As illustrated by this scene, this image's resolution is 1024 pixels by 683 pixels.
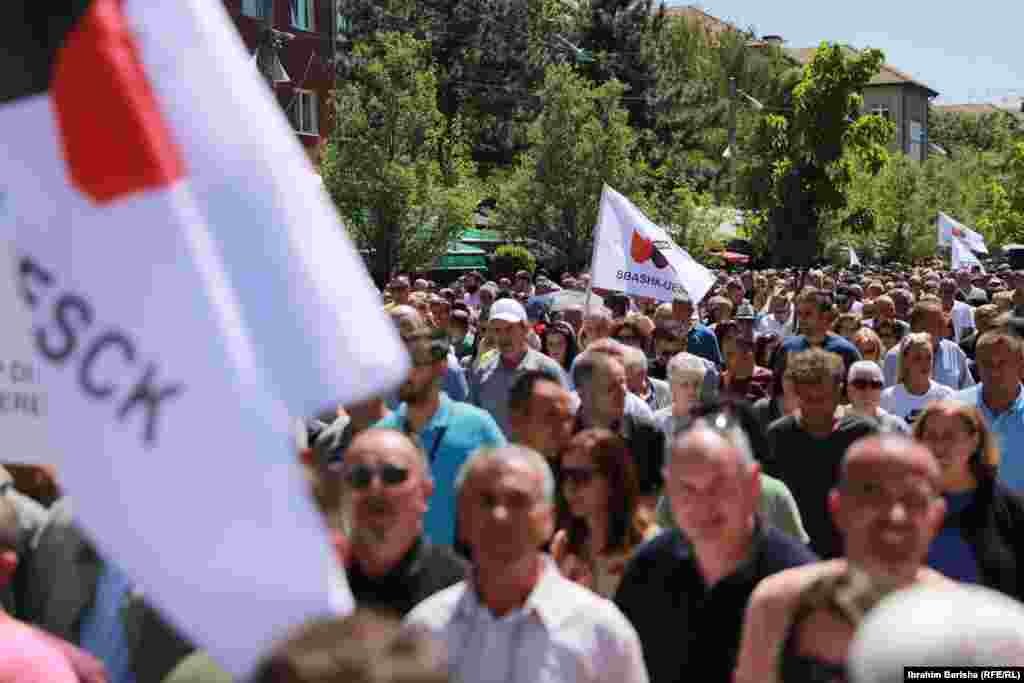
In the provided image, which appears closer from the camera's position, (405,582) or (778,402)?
(405,582)

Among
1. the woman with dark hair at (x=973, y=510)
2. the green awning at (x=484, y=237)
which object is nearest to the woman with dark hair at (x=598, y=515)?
the woman with dark hair at (x=973, y=510)

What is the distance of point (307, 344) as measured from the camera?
2373 millimetres

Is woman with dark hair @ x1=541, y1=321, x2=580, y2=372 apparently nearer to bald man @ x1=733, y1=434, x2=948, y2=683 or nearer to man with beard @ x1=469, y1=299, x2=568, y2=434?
man with beard @ x1=469, y1=299, x2=568, y2=434

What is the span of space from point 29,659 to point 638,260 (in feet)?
33.0

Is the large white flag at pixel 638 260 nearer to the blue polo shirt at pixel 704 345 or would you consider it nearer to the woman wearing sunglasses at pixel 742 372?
the blue polo shirt at pixel 704 345

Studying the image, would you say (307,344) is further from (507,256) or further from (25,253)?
(507,256)

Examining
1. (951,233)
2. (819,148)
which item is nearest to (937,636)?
(951,233)

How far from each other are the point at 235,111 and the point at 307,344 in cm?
46

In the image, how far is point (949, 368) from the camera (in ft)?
33.1

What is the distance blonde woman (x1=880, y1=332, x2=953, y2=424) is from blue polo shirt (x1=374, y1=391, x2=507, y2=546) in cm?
322

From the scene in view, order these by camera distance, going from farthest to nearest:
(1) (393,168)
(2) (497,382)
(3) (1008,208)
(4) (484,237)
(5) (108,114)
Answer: (3) (1008,208) → (4) (484,237) → (1) (393,168) → (2) (497,382) → (5) (108,114)

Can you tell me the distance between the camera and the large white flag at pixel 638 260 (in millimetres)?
12727

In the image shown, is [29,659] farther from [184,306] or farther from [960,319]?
[960,319]

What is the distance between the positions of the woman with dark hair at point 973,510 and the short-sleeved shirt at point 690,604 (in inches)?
38.5
